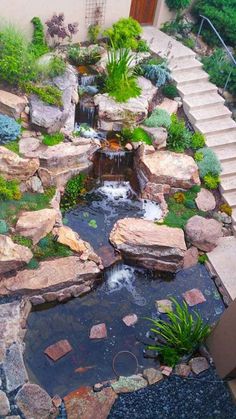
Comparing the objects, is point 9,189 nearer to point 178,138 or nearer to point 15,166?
point 15,166

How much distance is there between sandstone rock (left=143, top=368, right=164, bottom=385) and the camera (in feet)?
28.5

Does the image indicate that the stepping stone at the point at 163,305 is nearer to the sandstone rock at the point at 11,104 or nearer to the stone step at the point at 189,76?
the sandstone rock at the point at 11,104

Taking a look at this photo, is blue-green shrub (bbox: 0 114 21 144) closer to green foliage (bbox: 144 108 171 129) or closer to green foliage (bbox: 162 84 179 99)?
green foliage (bbox: 144 108 171 129)

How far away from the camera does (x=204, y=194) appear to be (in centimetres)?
1232

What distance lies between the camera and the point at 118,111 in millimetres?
12953

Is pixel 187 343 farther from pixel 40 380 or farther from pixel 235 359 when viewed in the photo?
pixel 40 380

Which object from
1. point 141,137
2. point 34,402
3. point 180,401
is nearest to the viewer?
point 34,402

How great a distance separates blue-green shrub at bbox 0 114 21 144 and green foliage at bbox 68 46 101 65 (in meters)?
3.72

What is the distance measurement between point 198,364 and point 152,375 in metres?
0.96

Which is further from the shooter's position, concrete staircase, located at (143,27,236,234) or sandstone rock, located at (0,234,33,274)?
concrete staircase, located at (143,27,236,234)

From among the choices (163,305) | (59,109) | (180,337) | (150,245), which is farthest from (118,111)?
(180,337)

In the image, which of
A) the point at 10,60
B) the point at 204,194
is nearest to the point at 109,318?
the point at 204,194

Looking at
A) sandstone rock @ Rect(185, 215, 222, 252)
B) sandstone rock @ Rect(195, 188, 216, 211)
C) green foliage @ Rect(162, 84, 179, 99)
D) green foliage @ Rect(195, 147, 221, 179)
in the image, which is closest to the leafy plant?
green foliage @ Rect(162, 84, 179, 99)

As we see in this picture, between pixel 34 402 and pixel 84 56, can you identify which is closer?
pixel 34 402
